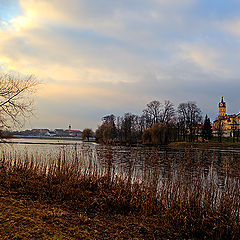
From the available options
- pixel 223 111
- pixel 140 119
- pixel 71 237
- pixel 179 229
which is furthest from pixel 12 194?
pixel 223 111

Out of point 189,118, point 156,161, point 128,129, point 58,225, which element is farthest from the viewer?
point 128,129

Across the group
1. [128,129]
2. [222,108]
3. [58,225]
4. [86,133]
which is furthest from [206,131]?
[222,108]

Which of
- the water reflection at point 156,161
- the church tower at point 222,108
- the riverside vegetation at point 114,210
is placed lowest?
the riverside vegetation at point 114,210

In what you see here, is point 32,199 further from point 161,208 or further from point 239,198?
point 239,198

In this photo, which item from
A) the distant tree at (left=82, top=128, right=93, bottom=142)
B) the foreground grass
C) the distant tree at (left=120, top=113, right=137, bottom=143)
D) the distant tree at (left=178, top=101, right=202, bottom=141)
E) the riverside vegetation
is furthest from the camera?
the distant tree at (left=82, top=128, right=93, bottom=142)

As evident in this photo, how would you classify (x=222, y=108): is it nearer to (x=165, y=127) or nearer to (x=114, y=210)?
(x=165, y=127)

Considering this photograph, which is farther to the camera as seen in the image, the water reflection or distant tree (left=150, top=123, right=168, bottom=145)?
distant tree (left=150, top=123, right=168, bottom=145)

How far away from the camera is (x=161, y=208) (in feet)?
20.8

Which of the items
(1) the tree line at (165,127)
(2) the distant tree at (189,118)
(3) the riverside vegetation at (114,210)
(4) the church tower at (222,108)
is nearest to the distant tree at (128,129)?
(1) the tree line at (165,127)

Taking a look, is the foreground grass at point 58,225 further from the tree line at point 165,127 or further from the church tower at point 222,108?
the church tower at point 222,108

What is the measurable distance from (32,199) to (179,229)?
3928mm

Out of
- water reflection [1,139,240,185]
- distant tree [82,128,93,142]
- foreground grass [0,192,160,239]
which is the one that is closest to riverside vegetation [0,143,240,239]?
foreground grass [0,192,160,239]

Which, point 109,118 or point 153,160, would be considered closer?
point 153,160

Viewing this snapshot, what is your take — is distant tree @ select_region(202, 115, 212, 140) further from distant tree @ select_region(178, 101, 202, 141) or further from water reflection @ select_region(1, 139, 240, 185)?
water reflection @ select_region(1, 139, 240, 185)
